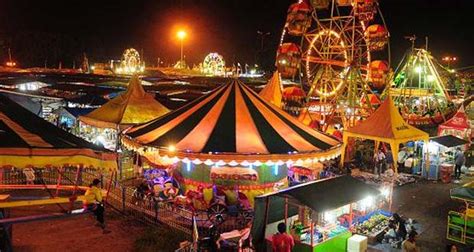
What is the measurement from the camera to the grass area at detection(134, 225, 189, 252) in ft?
30.7

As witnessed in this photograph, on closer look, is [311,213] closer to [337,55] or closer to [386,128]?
[386,128]

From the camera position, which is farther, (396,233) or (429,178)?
(429,178)

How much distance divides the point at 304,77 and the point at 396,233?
1379cm

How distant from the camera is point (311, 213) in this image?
9.56 m

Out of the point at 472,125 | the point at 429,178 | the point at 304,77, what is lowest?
the point at 429,178

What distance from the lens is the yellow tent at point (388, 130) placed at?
16.5 meters

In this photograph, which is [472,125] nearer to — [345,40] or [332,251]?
[345,40]

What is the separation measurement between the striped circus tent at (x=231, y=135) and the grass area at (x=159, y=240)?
214 centimetres

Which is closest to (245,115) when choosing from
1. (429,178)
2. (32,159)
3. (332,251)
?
(332,251)

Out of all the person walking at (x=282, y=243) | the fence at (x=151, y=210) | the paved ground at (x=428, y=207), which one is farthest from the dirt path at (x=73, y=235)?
the paved ground at (x=428, y=207)

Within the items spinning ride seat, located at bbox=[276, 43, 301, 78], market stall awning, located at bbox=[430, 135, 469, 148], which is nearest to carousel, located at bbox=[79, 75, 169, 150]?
spinning ride seat, located at bbox=[276, 43, 301, 78]

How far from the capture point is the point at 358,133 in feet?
57.7

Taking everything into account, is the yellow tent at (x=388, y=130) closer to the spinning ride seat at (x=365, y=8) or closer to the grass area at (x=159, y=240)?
the spinning ride seat at (x=365, y=8)

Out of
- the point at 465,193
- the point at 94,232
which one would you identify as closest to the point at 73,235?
the point at 94,232
